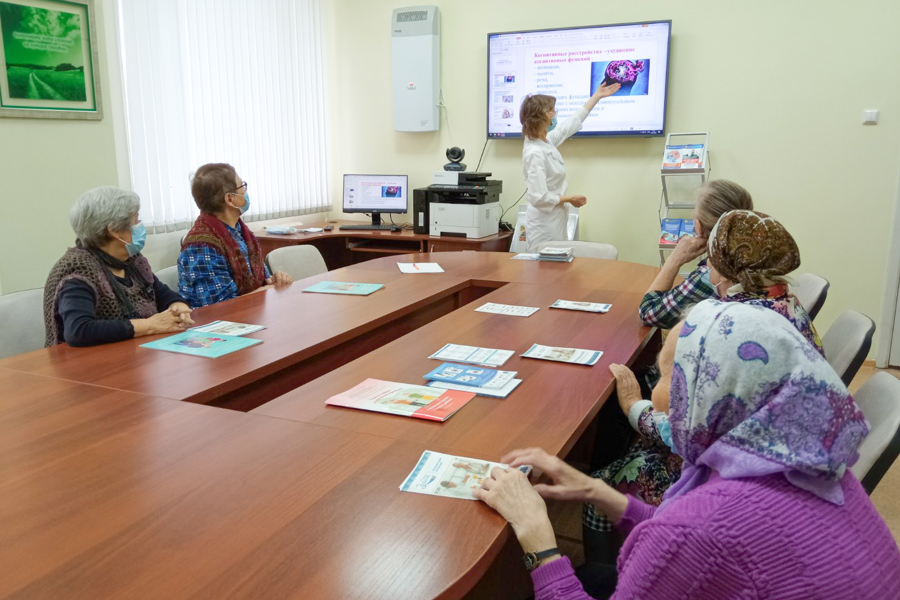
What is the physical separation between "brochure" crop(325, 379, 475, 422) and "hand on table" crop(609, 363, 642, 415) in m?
0.44

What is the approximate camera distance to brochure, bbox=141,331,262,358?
1958 mm

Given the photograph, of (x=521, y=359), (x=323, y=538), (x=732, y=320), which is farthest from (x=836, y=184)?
(x=323, y=538)

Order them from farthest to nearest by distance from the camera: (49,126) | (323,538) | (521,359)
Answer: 1. (49,126)
2. (521,359)
3. (323,538)

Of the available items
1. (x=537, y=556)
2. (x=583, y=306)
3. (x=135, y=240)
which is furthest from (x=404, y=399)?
(x=135, y=240)

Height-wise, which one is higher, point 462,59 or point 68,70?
point 462,59

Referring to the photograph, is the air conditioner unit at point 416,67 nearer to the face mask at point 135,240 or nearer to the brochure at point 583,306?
the brochure at point 583,306

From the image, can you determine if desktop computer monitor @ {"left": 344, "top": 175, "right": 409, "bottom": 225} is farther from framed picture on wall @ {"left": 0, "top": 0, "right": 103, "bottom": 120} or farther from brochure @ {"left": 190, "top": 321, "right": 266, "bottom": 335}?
brochure @ {"left": 190, "top": 321, "right": 266, "bottom": 335}

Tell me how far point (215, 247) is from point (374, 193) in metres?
2.63

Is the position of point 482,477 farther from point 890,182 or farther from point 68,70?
point 890,182

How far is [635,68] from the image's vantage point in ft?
14.9

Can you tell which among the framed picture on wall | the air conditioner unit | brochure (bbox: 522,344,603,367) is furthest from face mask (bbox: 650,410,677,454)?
the air conditioner unit

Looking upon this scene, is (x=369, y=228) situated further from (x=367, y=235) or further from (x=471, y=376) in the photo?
(x=471, y=376)

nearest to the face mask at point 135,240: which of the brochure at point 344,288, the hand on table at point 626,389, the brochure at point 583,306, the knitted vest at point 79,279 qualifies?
the knitted vest at point 79,279

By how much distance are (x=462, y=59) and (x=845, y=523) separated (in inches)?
188
